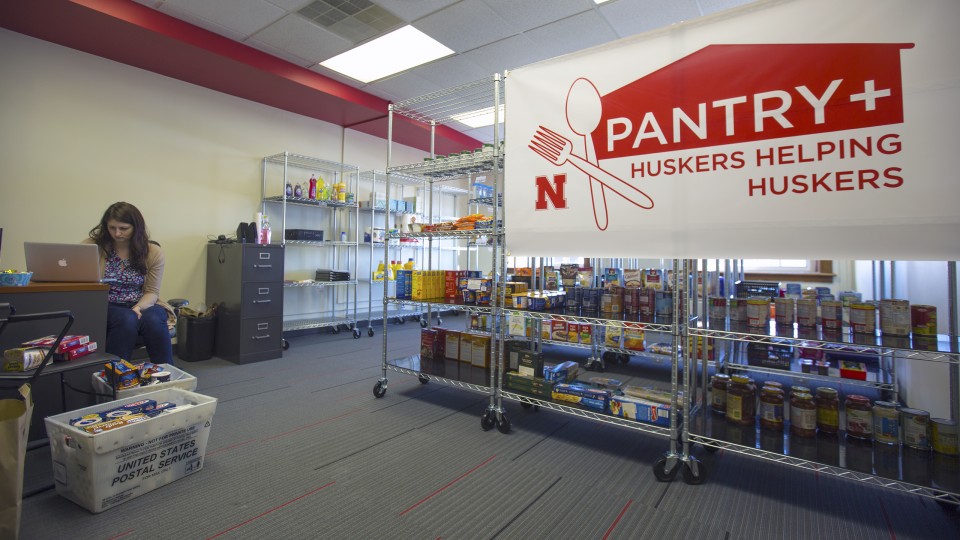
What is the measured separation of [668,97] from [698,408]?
155 centimetres

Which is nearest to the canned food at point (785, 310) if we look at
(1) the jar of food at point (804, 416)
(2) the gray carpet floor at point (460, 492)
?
(1) the jar of food at point (804, 416)

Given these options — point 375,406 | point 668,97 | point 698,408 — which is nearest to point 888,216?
point 668,97

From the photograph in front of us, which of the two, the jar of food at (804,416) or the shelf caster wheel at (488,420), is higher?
the jar of food at (804,416)

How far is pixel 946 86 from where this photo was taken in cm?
136

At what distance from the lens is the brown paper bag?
117 cm

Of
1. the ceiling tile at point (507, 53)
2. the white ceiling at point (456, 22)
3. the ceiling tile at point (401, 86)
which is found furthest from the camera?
the ceiling tile at point (401, 86)

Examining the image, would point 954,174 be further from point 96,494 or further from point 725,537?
point 96,494

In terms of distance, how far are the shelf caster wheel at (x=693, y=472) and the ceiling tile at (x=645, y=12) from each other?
303 cm

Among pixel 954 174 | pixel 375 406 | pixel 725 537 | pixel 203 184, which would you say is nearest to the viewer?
pixel 954 174

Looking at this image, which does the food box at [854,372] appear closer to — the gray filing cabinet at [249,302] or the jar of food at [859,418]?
the jar of food at [859,418]

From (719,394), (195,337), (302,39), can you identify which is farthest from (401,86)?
(719,394)

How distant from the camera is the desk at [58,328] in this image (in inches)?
75.5

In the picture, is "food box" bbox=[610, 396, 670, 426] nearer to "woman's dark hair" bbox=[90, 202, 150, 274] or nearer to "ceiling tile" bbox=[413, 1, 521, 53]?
"ceiling tile" bbox=[413, 1, 521, 53]

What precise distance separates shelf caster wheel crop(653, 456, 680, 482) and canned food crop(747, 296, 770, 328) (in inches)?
28.0
